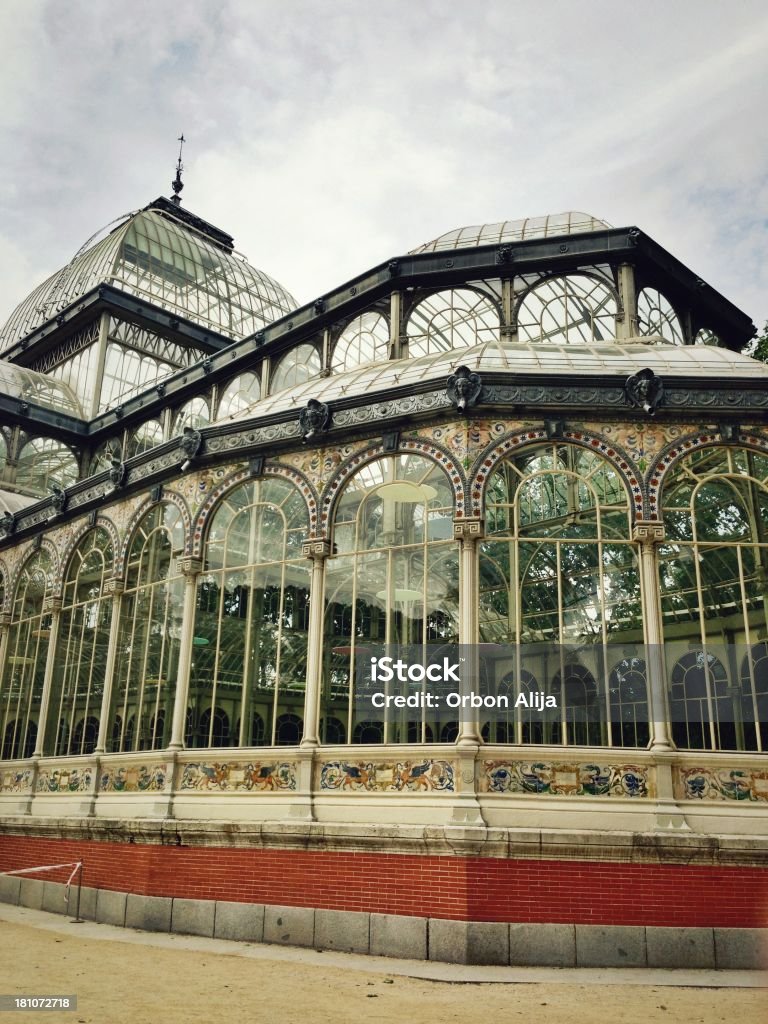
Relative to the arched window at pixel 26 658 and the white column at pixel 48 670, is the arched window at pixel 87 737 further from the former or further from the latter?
the arched window at pixel 26 658

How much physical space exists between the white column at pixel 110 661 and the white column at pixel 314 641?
14.3ft

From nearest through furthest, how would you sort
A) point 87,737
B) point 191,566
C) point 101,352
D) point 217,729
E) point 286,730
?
1. point 286,730
2. point 217,729
3. point 191,566
4. point 87,737
5. point 101,352

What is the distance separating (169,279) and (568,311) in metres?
17.7

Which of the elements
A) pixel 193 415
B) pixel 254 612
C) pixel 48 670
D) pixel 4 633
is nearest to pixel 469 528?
pixel 254 612

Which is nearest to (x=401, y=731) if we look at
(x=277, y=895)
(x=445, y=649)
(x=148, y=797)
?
(x=445, y=649)

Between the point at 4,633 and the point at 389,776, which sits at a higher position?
the point at 4,633

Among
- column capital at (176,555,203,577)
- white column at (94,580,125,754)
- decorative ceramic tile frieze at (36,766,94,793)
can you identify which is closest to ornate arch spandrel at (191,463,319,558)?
column capital at (176,555,203,577)

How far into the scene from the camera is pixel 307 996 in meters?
8.70

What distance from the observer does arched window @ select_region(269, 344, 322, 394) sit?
67.3 ft

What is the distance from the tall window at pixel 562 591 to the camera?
1266 cm

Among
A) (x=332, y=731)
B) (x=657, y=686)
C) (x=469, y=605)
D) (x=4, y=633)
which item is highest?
(x=4, y=633)

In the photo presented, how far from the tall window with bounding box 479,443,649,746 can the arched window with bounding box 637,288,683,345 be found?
3919 mm

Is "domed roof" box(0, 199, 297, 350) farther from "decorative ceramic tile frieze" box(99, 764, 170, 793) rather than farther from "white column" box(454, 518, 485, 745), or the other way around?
"white column" box(454, 518, 485, 745)

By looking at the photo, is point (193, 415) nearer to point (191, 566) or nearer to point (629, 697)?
point (191, 566)
